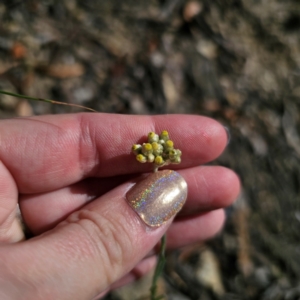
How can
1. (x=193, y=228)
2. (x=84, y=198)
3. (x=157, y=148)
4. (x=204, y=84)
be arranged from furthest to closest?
(x=204, y=84) → (x=193, y=228) → (x=84, y=198) → (x=157, y=148)

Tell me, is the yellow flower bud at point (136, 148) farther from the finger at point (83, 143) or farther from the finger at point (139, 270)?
the finger at point (139, 270)

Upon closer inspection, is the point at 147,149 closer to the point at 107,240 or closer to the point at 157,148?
the point at 157,148

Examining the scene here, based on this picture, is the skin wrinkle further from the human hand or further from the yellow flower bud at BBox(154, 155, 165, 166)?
the yellow flower bud at BBox(154, 155, 165, 166)

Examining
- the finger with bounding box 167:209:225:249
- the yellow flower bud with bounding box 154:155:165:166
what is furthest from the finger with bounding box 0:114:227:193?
the finger with bounding box 167:209:225:249

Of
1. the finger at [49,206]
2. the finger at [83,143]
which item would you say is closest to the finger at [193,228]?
the finger at [83,143]

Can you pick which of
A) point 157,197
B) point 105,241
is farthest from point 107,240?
point 157,197

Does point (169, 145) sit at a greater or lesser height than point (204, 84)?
greater

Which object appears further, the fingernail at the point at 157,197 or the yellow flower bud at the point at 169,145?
the yellow flower bud at the point at 169,145

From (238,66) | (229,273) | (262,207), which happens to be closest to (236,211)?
(262,207)
